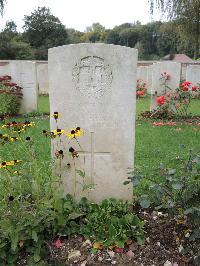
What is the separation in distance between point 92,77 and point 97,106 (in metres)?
0.26

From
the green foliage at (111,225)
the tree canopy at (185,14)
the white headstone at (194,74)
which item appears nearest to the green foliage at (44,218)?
the green foliage at (111,225)

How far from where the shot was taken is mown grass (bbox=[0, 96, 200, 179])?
5.11 m

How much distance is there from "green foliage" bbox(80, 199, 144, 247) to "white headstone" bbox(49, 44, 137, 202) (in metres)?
0.23

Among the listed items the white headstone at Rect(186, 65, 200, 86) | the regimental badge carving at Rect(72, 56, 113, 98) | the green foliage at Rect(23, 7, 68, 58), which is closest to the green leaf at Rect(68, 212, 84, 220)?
the regimental badge carving at Rect(72, 56, 113, 98)

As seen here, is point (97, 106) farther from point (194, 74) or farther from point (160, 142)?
point (194, 74)

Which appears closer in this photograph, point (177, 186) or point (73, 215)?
point (177, 186)

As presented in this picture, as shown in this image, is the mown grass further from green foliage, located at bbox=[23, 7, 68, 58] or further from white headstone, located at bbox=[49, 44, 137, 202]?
green foliage, located at bbox=[23, 7, 68, 58]

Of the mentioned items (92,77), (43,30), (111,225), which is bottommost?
(111,225)

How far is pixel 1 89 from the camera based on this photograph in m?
9.46

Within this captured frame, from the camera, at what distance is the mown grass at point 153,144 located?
201 inches

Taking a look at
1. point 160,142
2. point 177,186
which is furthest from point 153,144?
point 177,186

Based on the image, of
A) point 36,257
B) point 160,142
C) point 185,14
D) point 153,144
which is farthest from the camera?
point 185,14

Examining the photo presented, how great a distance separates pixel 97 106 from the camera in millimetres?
3092

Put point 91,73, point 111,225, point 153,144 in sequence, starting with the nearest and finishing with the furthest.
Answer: point 111,225
point 91,73
point 153,144
